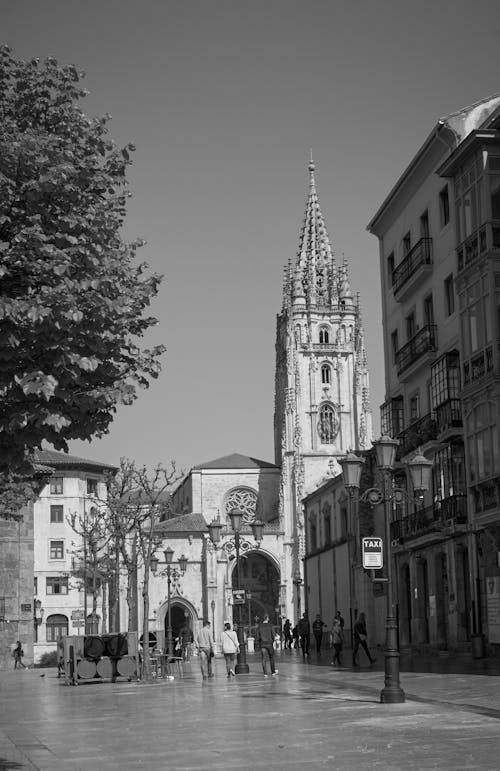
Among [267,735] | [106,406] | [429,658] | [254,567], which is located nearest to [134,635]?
[429,658]

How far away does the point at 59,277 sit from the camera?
42.2ft

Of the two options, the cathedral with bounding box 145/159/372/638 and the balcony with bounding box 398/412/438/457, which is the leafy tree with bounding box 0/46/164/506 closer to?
the balcony with bounding box 398/412/438/457

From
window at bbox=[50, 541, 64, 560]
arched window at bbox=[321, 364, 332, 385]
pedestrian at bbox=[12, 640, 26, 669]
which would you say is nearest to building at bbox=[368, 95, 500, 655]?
pedestrian at bbox=[12, 640, 26, 669]

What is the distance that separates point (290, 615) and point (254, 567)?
6859 millimetres

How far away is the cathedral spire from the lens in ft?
418

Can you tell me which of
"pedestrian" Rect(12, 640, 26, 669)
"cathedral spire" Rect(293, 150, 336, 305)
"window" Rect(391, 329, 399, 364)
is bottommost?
"pedestrian" Rect(12, 640, 26, 669)

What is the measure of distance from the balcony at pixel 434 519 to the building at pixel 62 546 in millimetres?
47070

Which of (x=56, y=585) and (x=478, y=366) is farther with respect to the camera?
(x=56, y=585)

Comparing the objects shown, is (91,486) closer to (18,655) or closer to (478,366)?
(18,655)

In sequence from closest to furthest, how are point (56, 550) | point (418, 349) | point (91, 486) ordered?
1. point (418, 349)
2. point (56, 550)
3. point (91, 486)

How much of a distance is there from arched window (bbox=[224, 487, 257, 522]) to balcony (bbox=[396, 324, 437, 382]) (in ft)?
255


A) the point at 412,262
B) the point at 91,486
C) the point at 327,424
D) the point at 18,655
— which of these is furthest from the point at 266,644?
the point at 327,424

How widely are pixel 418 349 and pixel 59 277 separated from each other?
31032 mm

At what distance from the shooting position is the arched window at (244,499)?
12219cm
